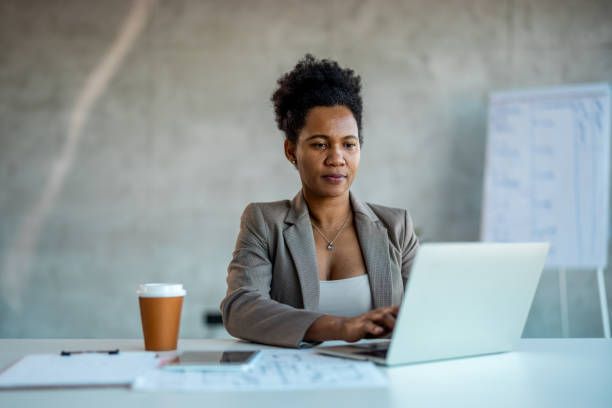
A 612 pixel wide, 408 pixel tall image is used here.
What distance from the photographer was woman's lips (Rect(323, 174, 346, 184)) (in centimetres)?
156

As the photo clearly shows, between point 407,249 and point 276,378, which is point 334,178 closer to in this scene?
point 407,249

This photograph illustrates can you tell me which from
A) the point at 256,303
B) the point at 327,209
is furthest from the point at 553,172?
the point at 256,303

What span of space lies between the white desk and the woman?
0.51 meters

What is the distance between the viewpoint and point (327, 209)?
1678 mm

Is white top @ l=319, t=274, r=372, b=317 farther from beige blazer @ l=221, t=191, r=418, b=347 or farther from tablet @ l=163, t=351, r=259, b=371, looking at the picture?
tablet @ l=163, t=351, r=259, b=371

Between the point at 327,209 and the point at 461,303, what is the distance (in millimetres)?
786

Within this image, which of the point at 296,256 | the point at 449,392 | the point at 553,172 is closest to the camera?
the point at 449,392

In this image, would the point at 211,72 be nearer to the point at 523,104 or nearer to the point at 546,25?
the point at 523,104

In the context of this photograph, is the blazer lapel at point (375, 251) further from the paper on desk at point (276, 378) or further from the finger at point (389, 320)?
the paper on desk at point (276, 378)

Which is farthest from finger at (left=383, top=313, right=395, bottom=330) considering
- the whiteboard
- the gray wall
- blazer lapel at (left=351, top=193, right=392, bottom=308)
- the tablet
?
the gray wall

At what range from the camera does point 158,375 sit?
823 millimetres

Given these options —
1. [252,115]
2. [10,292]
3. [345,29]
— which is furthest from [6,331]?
[345,29]

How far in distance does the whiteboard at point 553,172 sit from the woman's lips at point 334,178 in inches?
73.0

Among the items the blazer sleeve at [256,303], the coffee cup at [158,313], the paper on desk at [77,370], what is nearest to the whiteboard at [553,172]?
the blazer sleeve at [256,303]
